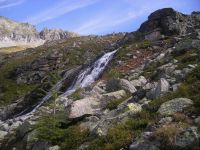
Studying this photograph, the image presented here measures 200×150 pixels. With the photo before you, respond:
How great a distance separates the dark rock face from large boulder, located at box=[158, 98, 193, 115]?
129ft

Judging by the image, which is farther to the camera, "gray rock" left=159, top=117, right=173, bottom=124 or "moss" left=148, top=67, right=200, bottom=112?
"moss" left=148, top=67, right=200, bottom=112

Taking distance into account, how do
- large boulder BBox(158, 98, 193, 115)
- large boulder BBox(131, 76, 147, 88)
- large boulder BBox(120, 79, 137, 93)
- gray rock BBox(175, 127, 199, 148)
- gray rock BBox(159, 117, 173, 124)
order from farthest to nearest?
1. large boulder BBox(131, 76, 147, 88)
2. large boulder BBox(120, 79, 137, 93)
3. large boulder BBox(158, 98, 193, 115)
4. gray rock BBox(159, 117, 173, 124)
5. gray rock BBox(175, 127, 199, 148)

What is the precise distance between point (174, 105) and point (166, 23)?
42.4 meters

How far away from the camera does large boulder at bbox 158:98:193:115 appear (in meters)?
15.5

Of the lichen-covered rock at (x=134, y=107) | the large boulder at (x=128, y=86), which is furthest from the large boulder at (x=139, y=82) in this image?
the lichen-covered rock at (x=134, y=107)

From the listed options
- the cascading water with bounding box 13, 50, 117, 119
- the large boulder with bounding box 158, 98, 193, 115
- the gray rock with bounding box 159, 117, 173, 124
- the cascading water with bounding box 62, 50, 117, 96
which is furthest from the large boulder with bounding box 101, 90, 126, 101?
the cascading water with bounding box 13, 50, 117, 119

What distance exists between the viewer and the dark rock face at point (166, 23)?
183 feet

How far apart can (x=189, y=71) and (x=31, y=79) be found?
73.8 metres

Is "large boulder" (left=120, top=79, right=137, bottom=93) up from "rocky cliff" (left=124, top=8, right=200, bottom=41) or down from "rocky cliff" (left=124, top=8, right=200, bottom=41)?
down

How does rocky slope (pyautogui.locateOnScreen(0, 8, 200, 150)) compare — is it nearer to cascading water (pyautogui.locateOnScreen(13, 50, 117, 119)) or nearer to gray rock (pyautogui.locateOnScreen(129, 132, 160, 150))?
gray rock (pyautogui.locateOnScreen(129, 132, 160, 150))

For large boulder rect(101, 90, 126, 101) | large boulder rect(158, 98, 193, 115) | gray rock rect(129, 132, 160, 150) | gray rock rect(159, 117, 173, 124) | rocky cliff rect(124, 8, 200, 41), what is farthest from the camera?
rocky cliff rect(124, 8, 200, 41)

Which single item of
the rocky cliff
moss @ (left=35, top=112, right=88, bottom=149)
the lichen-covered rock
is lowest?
moss @ (left=35, top=112, right=88, bottom=149)

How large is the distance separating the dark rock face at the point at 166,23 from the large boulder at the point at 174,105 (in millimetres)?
39386

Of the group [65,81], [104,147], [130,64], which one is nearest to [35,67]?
[65,81]
